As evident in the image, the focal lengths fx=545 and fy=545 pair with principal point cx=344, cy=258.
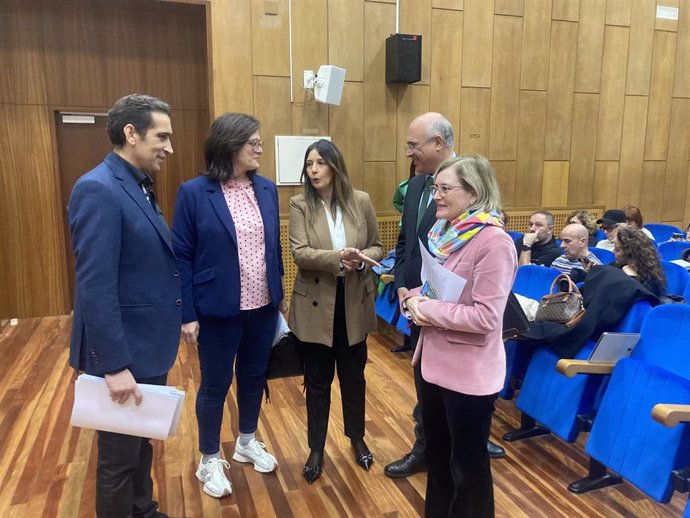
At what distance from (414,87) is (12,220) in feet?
12.5

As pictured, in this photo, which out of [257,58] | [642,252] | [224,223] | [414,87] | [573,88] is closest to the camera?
[224,223]

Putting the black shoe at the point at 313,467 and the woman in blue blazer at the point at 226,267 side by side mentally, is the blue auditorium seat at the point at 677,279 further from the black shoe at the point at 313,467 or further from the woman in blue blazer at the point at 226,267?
the woman in blue blazer at the point at 226,267

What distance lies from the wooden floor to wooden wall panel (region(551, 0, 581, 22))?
13.7 ft

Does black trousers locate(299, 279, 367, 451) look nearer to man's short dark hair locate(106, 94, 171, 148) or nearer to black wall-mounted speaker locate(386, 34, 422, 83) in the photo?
man's short dark hair locate(106, 94, 171, 148)

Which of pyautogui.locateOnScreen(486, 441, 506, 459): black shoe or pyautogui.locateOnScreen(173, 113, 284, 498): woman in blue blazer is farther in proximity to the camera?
pyautogui.locateOnScreen(486, 441, 506, 459): black shoe

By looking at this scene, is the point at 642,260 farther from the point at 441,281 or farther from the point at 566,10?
the point at 566,10

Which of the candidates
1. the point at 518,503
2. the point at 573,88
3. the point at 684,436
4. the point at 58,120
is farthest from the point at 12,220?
the point at 573,88

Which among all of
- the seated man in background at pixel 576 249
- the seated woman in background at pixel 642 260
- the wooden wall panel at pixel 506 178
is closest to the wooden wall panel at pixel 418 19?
the wooden wall panel at pixel 506 178

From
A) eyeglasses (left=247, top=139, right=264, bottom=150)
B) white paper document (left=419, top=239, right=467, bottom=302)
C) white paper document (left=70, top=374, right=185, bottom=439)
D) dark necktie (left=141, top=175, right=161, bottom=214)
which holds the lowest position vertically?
white paper document (left=70, top=374, right=185, bottom=439)

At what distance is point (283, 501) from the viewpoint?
2.25 meters

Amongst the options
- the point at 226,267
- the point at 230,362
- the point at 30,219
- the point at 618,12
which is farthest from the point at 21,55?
the point at 618,12

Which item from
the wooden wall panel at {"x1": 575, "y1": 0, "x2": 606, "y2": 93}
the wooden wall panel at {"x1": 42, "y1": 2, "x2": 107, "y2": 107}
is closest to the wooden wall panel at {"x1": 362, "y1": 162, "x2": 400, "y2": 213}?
the wooden wall panel at {"x1": 575, "y1": 0, "x2": 606, "y2": 93}

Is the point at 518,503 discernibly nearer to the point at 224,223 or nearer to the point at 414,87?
the point at 224,223

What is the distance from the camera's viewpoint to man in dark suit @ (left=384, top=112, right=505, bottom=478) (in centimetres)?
210
